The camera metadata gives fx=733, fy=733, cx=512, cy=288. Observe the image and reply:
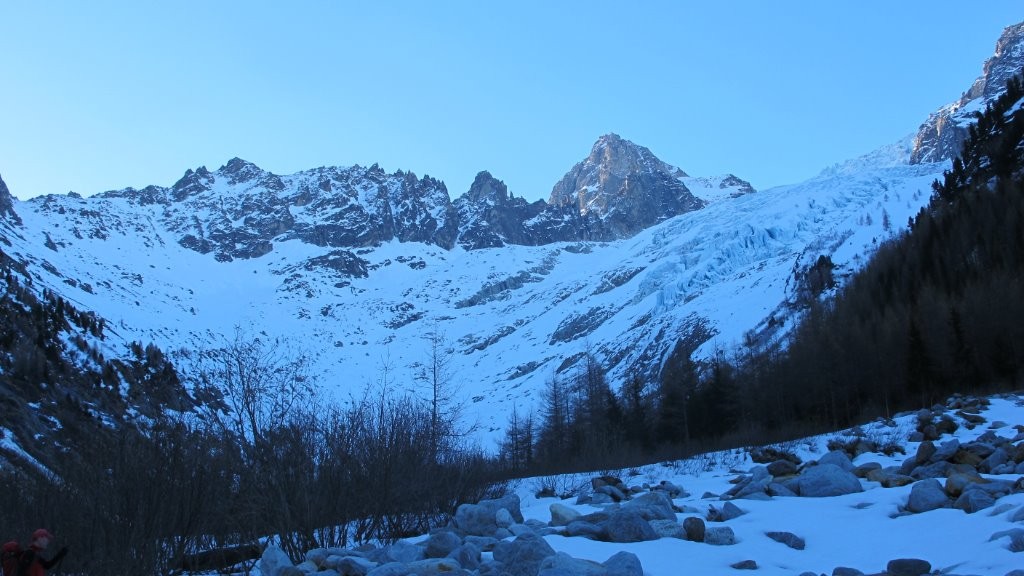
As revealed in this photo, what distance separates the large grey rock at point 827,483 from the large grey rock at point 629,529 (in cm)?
376

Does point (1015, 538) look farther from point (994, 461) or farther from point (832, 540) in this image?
point (994, 461)

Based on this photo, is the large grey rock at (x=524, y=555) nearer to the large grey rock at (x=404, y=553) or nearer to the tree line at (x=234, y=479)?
the large grey rock at (x=404, y=553)

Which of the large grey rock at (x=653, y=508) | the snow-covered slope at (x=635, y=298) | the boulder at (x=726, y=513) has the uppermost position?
the snow-covered slope at (x=635, y=298)

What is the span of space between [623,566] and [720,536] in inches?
84.2

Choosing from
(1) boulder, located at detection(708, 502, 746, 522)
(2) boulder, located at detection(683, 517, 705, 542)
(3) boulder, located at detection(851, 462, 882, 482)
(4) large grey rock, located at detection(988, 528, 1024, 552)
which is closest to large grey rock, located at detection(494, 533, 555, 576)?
(2) boulder, located at detection(683, 517, 705, 542)

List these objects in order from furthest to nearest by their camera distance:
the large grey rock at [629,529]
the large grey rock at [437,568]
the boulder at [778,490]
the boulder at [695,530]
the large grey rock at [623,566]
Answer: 1. the boulder at [778,490]
2. the large grey rock at [629,529]
3. the boulder at [695,530]
4. the large grey rock at [437,568]
5. the large grey rock at [623,566]

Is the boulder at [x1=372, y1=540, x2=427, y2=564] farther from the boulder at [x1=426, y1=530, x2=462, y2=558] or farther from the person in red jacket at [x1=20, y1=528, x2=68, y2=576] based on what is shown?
the person in red jacket at [x1=20, y1=528, x2=68, y2=576]

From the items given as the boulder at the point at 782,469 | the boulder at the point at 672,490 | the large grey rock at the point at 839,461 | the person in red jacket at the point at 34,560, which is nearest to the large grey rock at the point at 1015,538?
the large grey rock at the point at 839,461

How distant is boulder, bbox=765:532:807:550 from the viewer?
29.0 ft

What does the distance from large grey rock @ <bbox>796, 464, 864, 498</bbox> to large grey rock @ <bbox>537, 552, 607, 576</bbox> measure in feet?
19.2

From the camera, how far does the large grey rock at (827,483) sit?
11.9m

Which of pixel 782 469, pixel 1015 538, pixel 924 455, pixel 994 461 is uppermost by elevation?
pixel 924 455

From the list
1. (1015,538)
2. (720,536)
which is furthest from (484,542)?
(1015,538)

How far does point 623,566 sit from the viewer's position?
7.63m
